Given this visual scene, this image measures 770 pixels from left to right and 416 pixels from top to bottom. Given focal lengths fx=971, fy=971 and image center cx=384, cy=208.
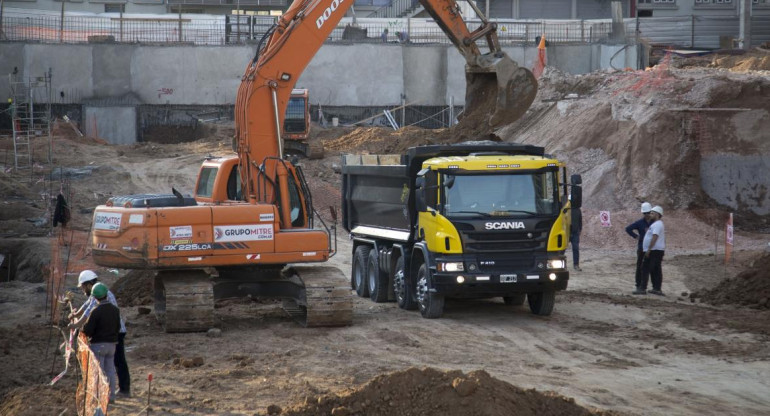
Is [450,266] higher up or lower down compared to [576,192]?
lower down

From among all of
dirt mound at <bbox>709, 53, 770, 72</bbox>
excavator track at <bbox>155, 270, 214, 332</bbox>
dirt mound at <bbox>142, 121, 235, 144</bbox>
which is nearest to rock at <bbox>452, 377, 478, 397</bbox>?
excavator track at <bbox>155, 270, 214, 332</bbox>

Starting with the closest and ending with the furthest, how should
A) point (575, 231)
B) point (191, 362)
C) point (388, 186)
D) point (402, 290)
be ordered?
1. point (191, 362)
2. point (402, 290)
3. point (388, 186)
4. point (575, 231)

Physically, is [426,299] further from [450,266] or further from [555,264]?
[555,264]

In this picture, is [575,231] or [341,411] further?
[575,231]

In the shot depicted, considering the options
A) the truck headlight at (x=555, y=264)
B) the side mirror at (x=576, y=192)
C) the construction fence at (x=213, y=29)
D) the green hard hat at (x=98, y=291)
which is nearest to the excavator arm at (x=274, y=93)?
the truck headlight at (x=555, y=264)

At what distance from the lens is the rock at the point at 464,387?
8812mm

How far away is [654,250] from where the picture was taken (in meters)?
18.2

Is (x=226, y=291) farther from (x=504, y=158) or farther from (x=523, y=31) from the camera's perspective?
(x=523, y=31)

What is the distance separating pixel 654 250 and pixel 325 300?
22.6ft

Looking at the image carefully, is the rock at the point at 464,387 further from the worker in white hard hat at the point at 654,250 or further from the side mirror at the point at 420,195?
the worker in white hard hat at the point at 654,250

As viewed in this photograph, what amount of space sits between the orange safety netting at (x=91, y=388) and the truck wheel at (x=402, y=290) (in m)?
7.39

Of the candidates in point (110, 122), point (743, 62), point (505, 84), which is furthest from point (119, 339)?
point (110, 122)

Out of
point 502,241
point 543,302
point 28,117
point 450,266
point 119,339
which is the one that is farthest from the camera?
point 28,117

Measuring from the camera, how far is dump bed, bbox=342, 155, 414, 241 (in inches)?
660
